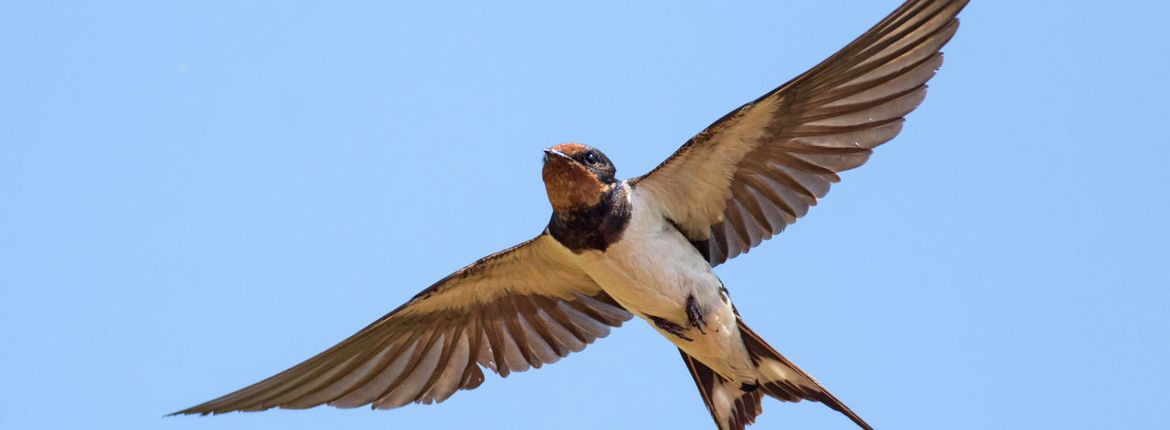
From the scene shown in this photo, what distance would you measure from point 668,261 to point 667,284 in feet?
0.42

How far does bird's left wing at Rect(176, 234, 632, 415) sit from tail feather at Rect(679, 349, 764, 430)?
69 cm

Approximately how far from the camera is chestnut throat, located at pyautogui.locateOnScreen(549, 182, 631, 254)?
7664 millimetres

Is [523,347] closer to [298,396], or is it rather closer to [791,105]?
[298,396]

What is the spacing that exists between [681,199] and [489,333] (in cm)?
133

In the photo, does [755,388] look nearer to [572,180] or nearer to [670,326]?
[670,326]

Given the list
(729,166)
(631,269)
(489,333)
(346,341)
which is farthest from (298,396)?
(729,166)

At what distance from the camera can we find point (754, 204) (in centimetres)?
816

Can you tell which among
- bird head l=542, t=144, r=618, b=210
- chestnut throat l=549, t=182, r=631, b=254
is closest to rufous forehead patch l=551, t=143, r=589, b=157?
bird head l=542, t=144, r=618, b=210

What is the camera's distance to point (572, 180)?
301 inches

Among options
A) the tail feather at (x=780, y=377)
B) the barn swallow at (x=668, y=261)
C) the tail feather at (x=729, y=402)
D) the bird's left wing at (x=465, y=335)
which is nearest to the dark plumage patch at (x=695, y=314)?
the barn swallow at (x=668, y=261)

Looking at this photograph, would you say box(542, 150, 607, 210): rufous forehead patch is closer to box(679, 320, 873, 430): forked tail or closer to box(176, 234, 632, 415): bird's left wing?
box(176, 234, 632, 415): bird's left wing

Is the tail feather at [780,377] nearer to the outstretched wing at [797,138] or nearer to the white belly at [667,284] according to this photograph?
the white belly at [667,284]

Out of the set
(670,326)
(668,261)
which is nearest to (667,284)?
(668,261)

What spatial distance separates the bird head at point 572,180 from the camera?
301 inches
